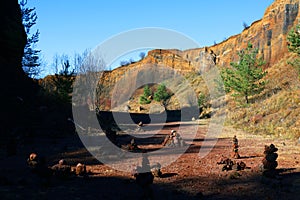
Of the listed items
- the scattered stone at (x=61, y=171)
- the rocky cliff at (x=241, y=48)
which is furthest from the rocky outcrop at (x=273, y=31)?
the scattered stone at (x=61, y=171)

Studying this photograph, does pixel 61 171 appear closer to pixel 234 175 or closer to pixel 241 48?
pixel 234 175

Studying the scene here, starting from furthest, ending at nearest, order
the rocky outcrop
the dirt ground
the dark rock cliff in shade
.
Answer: the rocky outcrop < the dark rock cliff in shade < the dirt ground

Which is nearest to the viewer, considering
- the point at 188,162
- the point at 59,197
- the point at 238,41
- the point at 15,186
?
the point at 59,197

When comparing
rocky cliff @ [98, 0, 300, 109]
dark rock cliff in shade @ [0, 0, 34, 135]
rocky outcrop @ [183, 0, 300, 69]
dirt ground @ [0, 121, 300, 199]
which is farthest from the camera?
rocky outcrop @ [183, 0, 300, 69]

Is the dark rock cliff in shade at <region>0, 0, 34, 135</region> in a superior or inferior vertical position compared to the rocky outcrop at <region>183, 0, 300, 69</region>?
inferior

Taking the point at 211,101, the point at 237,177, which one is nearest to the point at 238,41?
the point at 211,101

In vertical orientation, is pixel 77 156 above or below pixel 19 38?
below

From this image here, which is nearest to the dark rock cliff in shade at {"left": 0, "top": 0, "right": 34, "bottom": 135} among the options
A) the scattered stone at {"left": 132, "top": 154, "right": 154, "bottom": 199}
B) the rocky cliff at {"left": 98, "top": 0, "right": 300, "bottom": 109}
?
the rocky cliff at {"left": 98, "top": 0, "right": 300, "bottom": 109}

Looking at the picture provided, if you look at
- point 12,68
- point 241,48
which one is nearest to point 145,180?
point 12,68

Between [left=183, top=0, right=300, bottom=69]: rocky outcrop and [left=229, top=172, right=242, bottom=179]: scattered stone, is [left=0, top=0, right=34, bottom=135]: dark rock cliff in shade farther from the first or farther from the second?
[left=183, top=0, right=300, bottom=69]: rocky outcrop

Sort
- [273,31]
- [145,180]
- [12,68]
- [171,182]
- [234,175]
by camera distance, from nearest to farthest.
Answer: [145,180], [171,182], [234,175], [12,68], [273,31]

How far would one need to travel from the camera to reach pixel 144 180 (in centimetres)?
761

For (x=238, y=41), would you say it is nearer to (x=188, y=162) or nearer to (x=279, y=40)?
(x=279, y=40)

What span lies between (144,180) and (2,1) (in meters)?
29.8
